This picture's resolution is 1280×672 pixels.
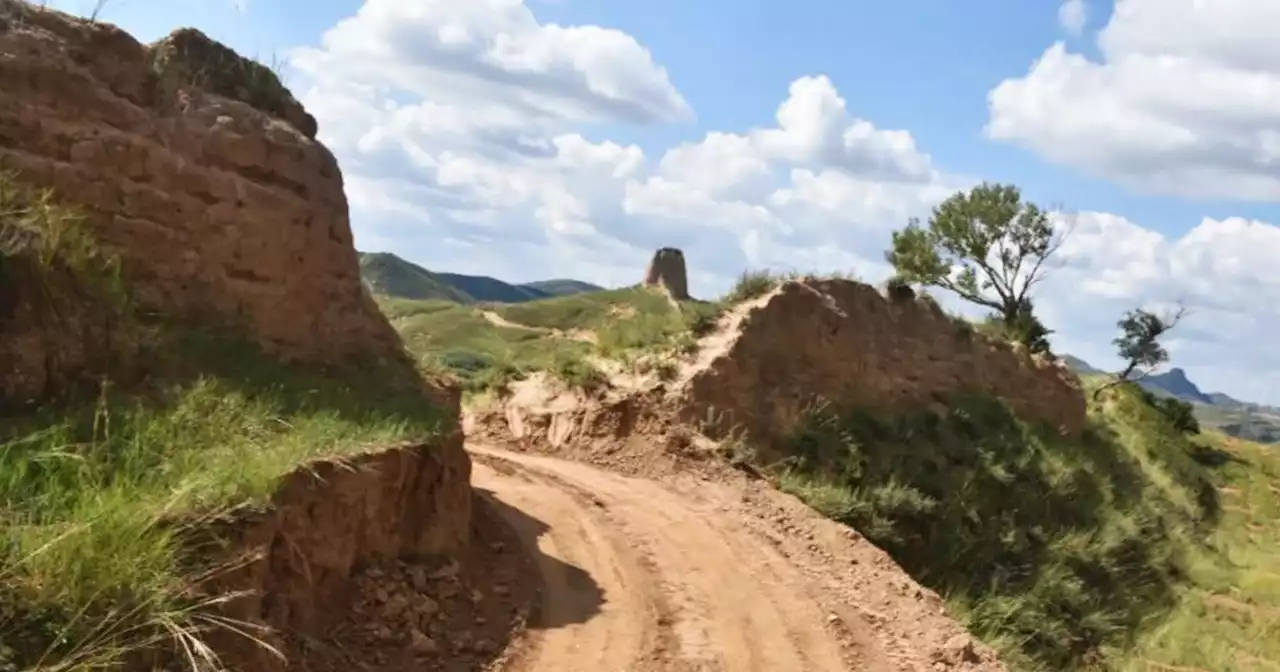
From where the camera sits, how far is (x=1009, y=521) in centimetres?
1554

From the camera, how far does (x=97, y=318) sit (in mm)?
5930

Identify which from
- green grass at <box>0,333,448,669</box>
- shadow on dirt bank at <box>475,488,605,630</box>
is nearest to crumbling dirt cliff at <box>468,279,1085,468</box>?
shadow on dirt bank at <box>475,488,605,630</box>

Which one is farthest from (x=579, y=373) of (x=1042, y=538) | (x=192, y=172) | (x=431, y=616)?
(x=431, y=616)

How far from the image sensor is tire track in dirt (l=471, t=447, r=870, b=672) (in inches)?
298

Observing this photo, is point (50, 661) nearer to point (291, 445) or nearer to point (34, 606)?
point (34, 606)

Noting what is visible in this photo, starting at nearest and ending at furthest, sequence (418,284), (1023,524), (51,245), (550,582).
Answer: (51,245) → (550,582) → (1023,524) → (418,284)

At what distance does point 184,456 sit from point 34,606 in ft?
4.85

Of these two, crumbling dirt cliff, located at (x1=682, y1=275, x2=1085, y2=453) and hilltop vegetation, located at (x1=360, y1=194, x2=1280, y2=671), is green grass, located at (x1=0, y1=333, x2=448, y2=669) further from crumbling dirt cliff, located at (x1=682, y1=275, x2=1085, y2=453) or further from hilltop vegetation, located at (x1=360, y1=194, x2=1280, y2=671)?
crumbling dirt cliff, located at (x1=682, y1=275, x2=1085, y2=453)

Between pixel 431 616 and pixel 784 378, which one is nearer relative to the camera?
pixel 431 616

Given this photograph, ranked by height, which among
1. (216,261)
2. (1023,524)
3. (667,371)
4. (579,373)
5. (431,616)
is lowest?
(431,616)

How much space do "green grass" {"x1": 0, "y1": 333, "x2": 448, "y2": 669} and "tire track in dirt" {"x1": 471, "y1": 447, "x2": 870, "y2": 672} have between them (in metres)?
2.27

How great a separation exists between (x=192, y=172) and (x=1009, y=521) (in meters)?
12.3

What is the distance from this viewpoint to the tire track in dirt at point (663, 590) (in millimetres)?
7566

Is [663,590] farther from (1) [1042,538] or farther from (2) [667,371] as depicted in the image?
(1) [1042,538]
